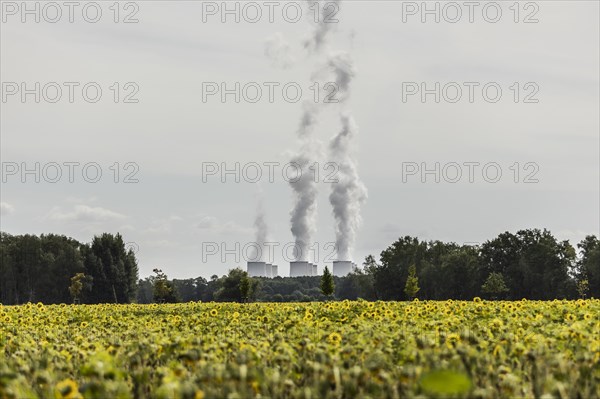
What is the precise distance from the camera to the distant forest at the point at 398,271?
333ft

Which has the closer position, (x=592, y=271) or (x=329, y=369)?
(x=329, y=369)

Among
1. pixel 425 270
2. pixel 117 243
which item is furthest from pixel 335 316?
pixel 117 243

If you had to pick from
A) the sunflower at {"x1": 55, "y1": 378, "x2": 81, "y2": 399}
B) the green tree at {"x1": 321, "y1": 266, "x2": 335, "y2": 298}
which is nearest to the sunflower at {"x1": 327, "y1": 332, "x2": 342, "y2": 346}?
the sunflower at {"x1": 55, "y1": 378, "x2": 81, "y2": 399}

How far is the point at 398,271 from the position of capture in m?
121

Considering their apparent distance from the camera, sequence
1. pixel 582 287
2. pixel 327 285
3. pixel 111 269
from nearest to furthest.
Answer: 1. pixel 327 285
2. pixel 582 287
3. pixel 111 269

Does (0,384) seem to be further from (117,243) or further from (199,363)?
(117,243)

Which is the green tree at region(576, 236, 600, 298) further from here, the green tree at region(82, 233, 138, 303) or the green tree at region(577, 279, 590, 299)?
the green tree at region(82, 233, 138, 303)

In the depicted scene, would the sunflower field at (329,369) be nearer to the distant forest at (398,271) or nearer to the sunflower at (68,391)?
the sunflower at (68,391)

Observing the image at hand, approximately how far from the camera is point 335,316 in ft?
89.9

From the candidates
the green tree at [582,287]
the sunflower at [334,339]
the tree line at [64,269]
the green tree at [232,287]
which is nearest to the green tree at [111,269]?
the tree line at [64,269]

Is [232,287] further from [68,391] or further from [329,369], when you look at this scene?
[68,391]

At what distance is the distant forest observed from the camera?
333ft

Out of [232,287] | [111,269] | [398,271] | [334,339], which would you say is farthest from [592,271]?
[334,339]

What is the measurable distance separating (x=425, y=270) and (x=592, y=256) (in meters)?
24.0
